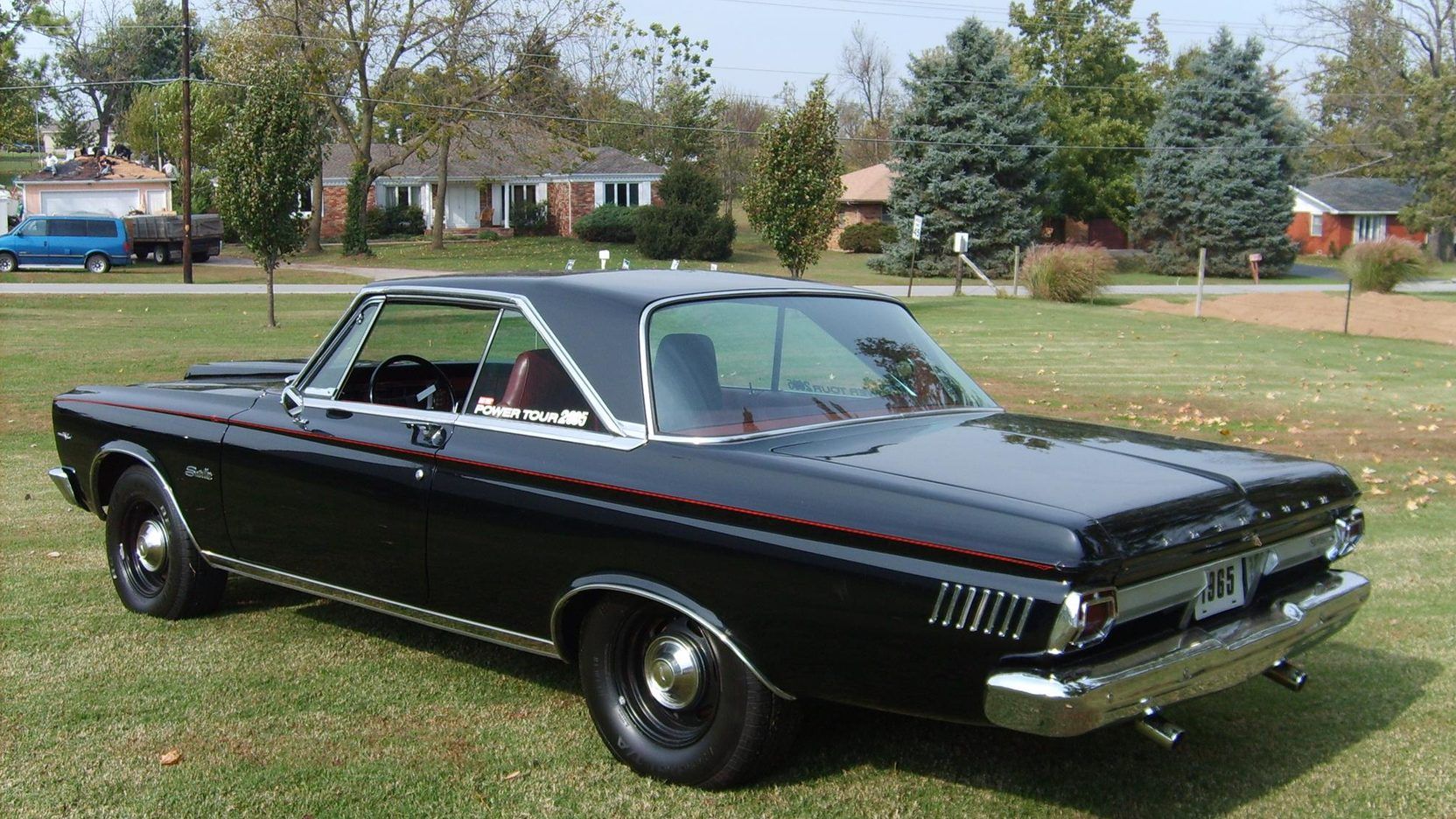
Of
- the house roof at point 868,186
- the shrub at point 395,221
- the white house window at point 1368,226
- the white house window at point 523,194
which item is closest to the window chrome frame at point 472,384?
the shrub at point 395,221

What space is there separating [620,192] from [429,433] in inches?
2241

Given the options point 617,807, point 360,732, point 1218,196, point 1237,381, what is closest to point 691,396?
point 617,807

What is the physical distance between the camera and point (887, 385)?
4.73 metres

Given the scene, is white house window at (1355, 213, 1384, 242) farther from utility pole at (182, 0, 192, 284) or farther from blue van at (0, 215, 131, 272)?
blue van at (0, 215, 131, 272)

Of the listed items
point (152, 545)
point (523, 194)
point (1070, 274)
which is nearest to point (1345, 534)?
point (152, 545)

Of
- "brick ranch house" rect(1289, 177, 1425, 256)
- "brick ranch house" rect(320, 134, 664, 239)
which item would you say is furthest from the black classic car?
"brick ranch house" rect(1289, 177, 1425, 256)

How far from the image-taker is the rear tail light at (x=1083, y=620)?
3213 mm

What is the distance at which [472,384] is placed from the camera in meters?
4.76

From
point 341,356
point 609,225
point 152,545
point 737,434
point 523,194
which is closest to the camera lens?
point 737,434

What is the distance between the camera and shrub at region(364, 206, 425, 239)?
5788 centimetres

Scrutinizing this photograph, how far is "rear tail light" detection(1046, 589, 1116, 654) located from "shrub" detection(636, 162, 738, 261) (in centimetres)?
4566

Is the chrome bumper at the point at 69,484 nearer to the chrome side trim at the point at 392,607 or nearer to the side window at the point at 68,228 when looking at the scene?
the chrome side trim at the point at 392,607

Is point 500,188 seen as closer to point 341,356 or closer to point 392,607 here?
point 341,356

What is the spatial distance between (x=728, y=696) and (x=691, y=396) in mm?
965
